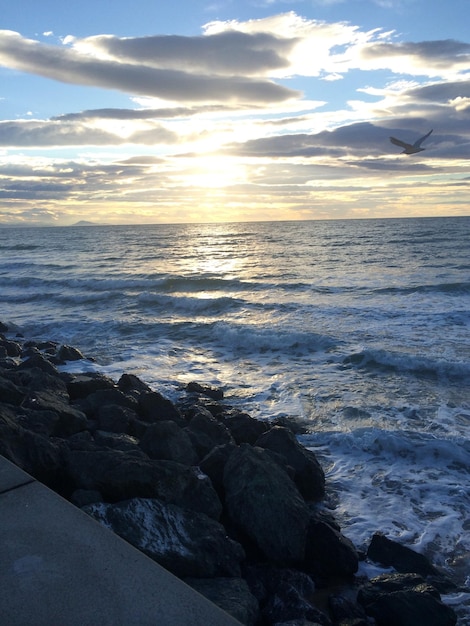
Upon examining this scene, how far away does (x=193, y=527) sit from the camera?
4441mm

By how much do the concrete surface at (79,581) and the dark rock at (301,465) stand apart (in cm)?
387

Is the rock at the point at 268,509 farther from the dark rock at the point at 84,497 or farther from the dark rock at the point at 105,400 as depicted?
the dark rock at the point at 105,400

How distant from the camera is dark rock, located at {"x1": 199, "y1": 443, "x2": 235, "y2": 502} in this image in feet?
19.6

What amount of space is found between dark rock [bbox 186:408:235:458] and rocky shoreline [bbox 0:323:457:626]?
1.9 inches

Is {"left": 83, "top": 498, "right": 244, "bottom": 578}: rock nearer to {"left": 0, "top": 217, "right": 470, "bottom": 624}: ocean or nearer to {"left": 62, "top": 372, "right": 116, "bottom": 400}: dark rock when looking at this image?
{"left": 0, "top": 217, "right": 470, "bottom": 624}: ocean

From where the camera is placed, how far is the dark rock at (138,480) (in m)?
4.75

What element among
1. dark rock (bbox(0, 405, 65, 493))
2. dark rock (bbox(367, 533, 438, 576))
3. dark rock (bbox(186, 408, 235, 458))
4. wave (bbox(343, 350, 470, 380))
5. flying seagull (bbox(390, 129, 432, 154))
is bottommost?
dark rock (bbox(367, 533, 438, 576))

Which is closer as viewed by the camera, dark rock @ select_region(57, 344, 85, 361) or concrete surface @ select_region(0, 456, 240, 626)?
concrete surface @ select_region(0, 456, 240, 626)

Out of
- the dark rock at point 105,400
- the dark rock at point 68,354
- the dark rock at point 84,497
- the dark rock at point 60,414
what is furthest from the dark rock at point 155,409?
the dark rock at point 68,354

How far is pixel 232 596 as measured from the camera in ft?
12.6

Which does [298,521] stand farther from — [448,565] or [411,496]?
[411,496]

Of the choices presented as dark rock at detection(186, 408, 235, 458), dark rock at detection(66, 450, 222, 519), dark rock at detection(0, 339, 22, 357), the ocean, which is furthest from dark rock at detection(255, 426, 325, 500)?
dark rock at detection(0, 339, 22, 357)

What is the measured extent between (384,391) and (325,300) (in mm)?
11303

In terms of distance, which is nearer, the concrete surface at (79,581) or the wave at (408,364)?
the concrete surface at (79,581)
